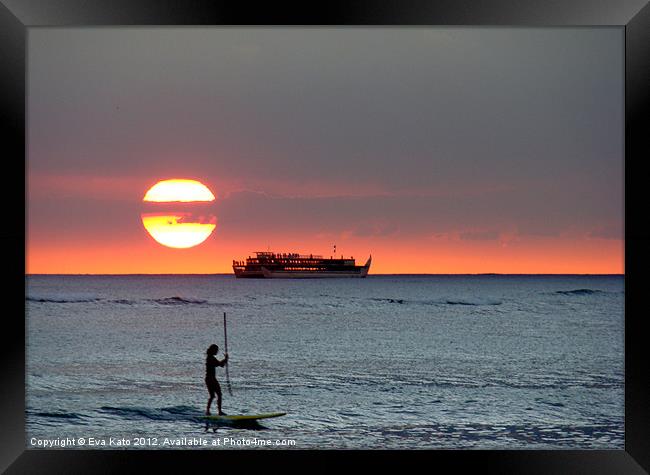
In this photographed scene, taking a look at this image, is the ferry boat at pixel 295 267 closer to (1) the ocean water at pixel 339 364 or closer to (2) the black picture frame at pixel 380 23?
(1) the ocean water at pixel 339 364

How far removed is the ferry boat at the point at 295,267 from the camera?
4475cm

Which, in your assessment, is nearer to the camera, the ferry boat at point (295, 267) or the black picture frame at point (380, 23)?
the black picture frame at point (380, 23)

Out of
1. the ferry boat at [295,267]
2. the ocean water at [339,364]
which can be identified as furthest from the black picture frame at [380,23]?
the ferry boat at [295,267]

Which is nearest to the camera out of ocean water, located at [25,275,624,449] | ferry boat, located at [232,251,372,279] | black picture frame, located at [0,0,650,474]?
black picture frame, located at [0,0,650,474]

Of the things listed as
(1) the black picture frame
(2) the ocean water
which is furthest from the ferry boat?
(1) the black picture frame

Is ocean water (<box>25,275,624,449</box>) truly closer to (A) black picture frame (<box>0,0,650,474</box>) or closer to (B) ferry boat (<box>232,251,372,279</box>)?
(B) ferry boat (<box>232,251,372,279</box>)

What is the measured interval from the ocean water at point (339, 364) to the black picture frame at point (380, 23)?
399 cm

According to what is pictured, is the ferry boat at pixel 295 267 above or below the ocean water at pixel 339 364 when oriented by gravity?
above

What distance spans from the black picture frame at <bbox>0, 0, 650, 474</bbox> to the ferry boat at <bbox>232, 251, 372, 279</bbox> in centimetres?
3796

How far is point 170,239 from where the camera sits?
38.4 m

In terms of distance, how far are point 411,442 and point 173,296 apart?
36014 millimetres

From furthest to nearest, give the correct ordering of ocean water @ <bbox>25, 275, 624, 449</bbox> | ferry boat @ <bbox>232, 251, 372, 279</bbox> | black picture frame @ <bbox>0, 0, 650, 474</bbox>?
ferry boat @ <bbox>232, 251, 372, 279</bbox>
ocean water @ <bbox>25, 275, 624, 449</bbox>
black picture frame @ <bbox>0, 0, 650, 474</bbox>

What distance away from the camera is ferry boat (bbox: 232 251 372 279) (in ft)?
147

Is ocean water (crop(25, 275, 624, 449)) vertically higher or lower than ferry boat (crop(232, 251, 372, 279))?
lower
